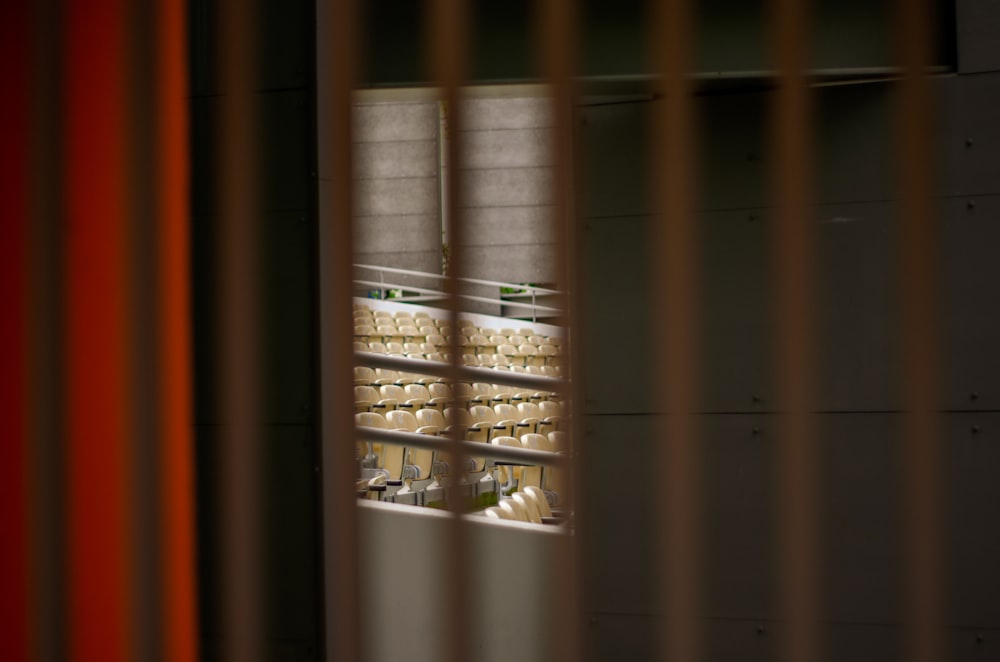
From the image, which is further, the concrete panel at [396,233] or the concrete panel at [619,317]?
the concrete panel at [619,317]

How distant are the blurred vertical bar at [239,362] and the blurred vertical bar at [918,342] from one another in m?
0.71

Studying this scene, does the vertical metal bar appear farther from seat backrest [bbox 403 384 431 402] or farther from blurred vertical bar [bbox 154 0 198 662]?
seat backrest [bbox 403 384 431 402]

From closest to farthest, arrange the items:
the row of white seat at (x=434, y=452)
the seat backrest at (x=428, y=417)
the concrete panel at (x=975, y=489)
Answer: the concrete panel at (x=975, y=489) < the row of white seat at (x=434, y=452) < the seat backrest at (x=428, y=417)

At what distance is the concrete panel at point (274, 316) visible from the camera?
124 cm

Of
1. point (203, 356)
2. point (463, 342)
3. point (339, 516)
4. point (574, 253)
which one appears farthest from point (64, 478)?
point (574, 253)

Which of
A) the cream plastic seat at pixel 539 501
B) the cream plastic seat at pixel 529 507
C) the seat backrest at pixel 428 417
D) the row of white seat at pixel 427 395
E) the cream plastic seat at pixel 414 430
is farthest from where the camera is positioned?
the row of white seat at pixel 427 395

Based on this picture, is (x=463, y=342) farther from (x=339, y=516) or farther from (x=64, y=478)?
(x=64, y=478)

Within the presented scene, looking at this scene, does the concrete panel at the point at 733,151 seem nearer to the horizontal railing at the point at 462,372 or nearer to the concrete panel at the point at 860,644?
the horizontal railing at the point at 462,372

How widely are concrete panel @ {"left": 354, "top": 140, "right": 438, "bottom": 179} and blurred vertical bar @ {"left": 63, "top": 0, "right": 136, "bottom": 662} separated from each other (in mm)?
297

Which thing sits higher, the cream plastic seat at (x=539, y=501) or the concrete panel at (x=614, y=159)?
the concrete panel at (x=614, y=159)

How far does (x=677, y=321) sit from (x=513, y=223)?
207 millimetres

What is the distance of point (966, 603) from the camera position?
1864 millimetres

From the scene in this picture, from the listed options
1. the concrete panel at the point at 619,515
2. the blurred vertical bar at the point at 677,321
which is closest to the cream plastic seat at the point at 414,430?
the concrete panel at the point at 619,515

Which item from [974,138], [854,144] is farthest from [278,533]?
[974,138]
